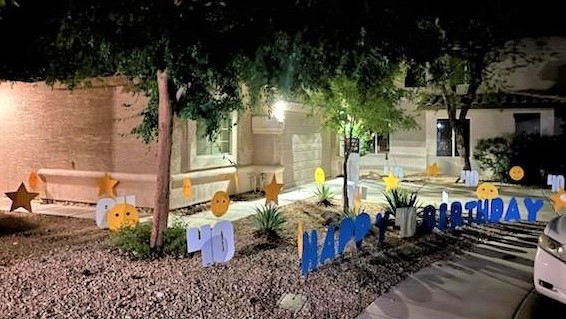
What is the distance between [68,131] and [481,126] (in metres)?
17.3

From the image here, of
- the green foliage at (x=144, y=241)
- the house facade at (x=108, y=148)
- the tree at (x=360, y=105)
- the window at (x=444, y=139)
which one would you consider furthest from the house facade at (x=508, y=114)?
the green foliage at (x=144, y=241)

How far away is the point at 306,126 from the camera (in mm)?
17328

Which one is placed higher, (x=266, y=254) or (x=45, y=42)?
(x=45, y=42)

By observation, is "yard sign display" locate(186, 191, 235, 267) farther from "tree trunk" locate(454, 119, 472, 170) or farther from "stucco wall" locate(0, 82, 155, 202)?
"tree trunk" locate(454, 119, 472, 170)

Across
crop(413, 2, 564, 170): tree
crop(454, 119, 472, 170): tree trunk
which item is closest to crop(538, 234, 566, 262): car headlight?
crop(413, 2, 564, 170): tree

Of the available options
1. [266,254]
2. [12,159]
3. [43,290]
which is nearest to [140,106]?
[12,159]

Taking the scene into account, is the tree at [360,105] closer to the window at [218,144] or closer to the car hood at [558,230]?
the window at [218,144]

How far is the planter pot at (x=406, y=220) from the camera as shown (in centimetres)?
872

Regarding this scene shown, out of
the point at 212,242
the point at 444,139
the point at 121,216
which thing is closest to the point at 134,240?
the point at 121,216

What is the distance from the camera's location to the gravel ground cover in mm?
5027

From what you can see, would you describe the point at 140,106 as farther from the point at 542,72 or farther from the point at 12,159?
the point at 542,72

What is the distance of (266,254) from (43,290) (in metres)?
3.00

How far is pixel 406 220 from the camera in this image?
873cm

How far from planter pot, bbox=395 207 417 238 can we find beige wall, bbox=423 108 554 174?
14.4 m
